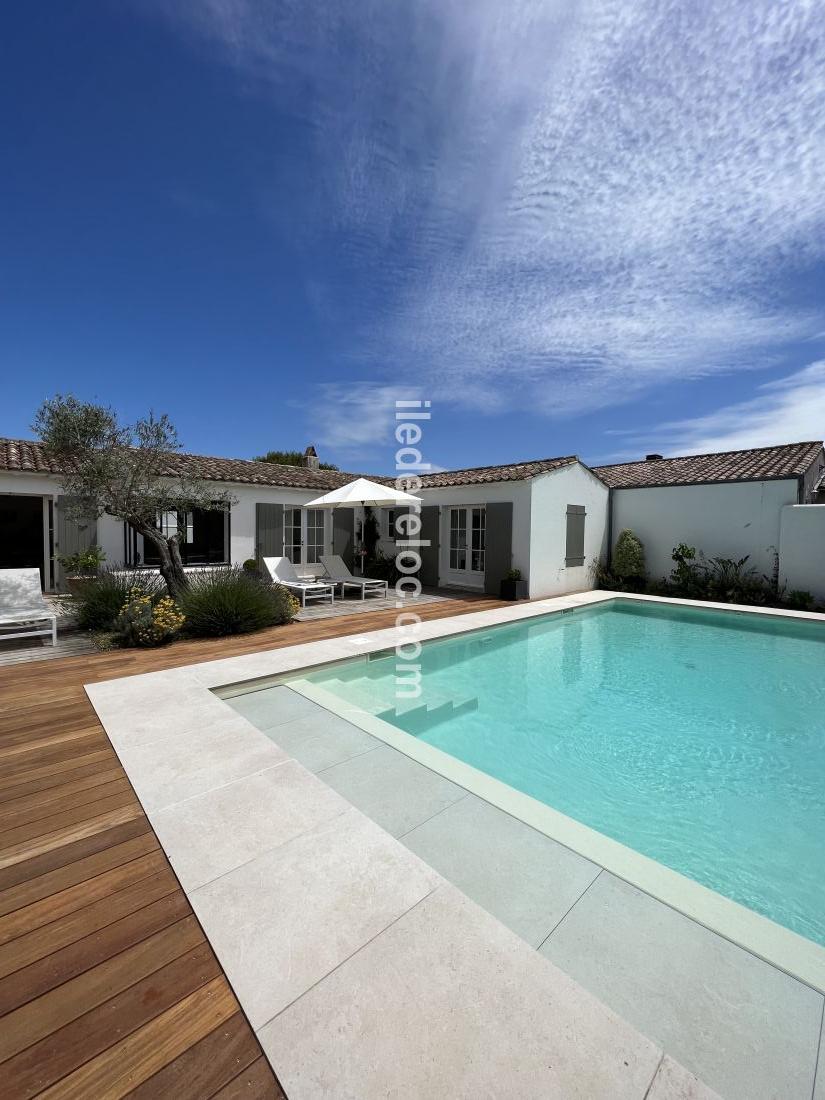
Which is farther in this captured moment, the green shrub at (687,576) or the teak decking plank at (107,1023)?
the green shrub at (687,576)

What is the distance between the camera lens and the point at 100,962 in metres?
1.88

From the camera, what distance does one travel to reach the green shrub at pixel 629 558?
1395 centimetres

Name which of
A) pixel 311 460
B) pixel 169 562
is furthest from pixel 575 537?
pixel 169 562

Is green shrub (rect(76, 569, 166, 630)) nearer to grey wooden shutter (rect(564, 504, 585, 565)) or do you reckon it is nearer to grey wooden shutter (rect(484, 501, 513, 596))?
grey wooden shutter (rect(484, 501, 513, 596))

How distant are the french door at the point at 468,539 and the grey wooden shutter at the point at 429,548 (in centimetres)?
48

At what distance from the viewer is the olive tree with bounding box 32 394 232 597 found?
7.77m

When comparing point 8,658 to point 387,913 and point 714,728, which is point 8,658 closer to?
point 387,913

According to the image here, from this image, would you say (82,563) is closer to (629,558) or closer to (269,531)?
(269,531)

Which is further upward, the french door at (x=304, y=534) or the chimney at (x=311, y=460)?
the chimney at (x=311, y=460)

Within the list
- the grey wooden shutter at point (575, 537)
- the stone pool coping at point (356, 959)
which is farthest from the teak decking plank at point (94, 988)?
the grey wooden shutter at point (575, 537)

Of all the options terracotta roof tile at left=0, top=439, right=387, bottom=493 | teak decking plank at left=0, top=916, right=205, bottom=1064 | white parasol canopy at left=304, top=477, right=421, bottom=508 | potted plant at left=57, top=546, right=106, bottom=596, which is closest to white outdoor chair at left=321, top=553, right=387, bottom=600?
white parasol canopy at left=304, top=477, right=421, bottom=508

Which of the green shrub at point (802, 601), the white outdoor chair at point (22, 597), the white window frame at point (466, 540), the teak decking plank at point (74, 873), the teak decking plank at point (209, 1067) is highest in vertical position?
the white window frame at point (466, 540)

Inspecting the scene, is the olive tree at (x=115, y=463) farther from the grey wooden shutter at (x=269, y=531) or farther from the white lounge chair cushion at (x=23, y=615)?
the grey wooden shutter at (x=269, y=531)

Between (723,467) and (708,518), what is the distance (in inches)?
82.6
